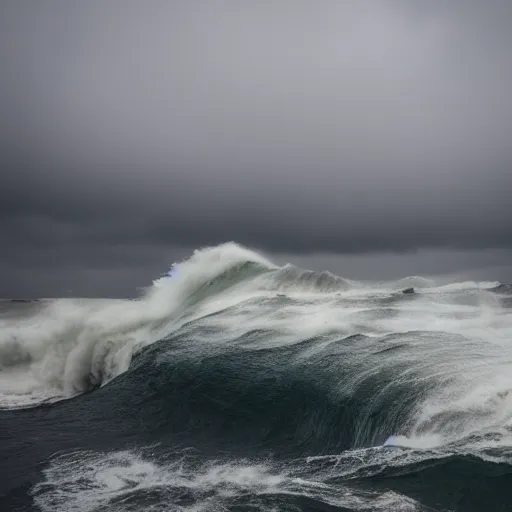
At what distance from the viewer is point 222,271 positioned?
1165 inches

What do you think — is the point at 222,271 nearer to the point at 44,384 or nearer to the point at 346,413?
the point at 44,384

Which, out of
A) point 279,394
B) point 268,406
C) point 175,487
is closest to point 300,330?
point 279,394

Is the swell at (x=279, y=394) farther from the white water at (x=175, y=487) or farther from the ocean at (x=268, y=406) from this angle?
the white water at (x=175, y=487)

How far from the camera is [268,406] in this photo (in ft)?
46.2

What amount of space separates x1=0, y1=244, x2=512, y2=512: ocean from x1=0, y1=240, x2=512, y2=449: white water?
0.06 meters

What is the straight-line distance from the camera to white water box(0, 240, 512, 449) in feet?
36.7

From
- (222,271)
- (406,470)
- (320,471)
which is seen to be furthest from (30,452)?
(222,271)

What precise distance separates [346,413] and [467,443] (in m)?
3.41

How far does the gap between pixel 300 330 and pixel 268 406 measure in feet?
16.6

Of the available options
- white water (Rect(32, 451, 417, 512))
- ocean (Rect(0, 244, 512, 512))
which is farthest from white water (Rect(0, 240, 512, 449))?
white water (Rect(32, 451, 417, 512))

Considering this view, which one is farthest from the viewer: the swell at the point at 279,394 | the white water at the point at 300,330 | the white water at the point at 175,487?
the swell at the point at 279,394

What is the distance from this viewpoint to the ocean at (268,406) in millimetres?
8859

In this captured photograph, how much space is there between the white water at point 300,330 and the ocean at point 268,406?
64 millimetres

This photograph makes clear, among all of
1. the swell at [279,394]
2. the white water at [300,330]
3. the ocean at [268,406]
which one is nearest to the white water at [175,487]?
the ocean at [268,406]
